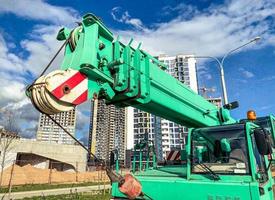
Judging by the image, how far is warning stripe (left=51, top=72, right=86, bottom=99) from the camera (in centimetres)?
275

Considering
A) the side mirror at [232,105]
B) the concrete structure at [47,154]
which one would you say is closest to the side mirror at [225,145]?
the side mirror at [232,105]

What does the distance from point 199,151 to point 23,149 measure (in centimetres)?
4256

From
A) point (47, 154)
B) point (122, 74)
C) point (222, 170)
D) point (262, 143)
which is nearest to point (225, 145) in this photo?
point (222, 170)

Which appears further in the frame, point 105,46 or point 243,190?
point 105,46

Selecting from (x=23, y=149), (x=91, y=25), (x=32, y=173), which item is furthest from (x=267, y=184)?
(x=23, y=149)

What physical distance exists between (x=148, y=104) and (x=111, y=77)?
90 cm

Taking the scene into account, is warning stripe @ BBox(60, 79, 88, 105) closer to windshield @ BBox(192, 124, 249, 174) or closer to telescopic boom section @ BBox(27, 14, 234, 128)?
telescopic boom section @ BBox(27, 14, 234, 128)

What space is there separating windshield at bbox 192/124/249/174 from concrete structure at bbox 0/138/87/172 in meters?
39.9

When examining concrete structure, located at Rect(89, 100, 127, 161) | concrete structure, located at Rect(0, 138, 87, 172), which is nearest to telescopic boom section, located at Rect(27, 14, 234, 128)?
concrete structure, located at Rect(0, 138, 87, 172)

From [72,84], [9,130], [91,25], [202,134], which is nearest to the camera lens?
[72,84]

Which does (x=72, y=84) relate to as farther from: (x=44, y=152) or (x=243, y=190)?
(x=44, y=152)

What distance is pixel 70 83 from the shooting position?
2938 millimetres

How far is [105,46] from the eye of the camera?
11.7 feet

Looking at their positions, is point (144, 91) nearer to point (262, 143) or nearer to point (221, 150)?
point (221, 150)
